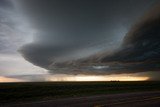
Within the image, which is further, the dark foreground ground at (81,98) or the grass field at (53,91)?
the grass field at (53,91)

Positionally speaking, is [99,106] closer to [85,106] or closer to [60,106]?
[85,106]

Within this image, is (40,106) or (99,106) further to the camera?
(40,106)

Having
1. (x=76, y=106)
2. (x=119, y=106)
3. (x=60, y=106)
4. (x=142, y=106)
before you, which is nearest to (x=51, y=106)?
(x=60, y=106)

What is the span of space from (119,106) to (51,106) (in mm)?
6081

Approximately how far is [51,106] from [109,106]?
5.21 m

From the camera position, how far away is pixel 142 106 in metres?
17.8

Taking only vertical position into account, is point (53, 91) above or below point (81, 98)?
above

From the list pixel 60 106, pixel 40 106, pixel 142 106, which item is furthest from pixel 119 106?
pixel 40 106

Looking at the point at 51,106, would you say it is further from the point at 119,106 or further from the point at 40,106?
the point at 119,106

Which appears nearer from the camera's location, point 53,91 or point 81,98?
point 81,98

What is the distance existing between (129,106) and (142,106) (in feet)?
Answer: 3.82

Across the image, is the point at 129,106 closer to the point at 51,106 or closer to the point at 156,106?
the point at 156,106

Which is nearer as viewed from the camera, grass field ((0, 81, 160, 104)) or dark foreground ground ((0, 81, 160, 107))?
dark foreground ground ((0, 81, 160, 107))

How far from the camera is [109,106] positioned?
17656 millimetres
